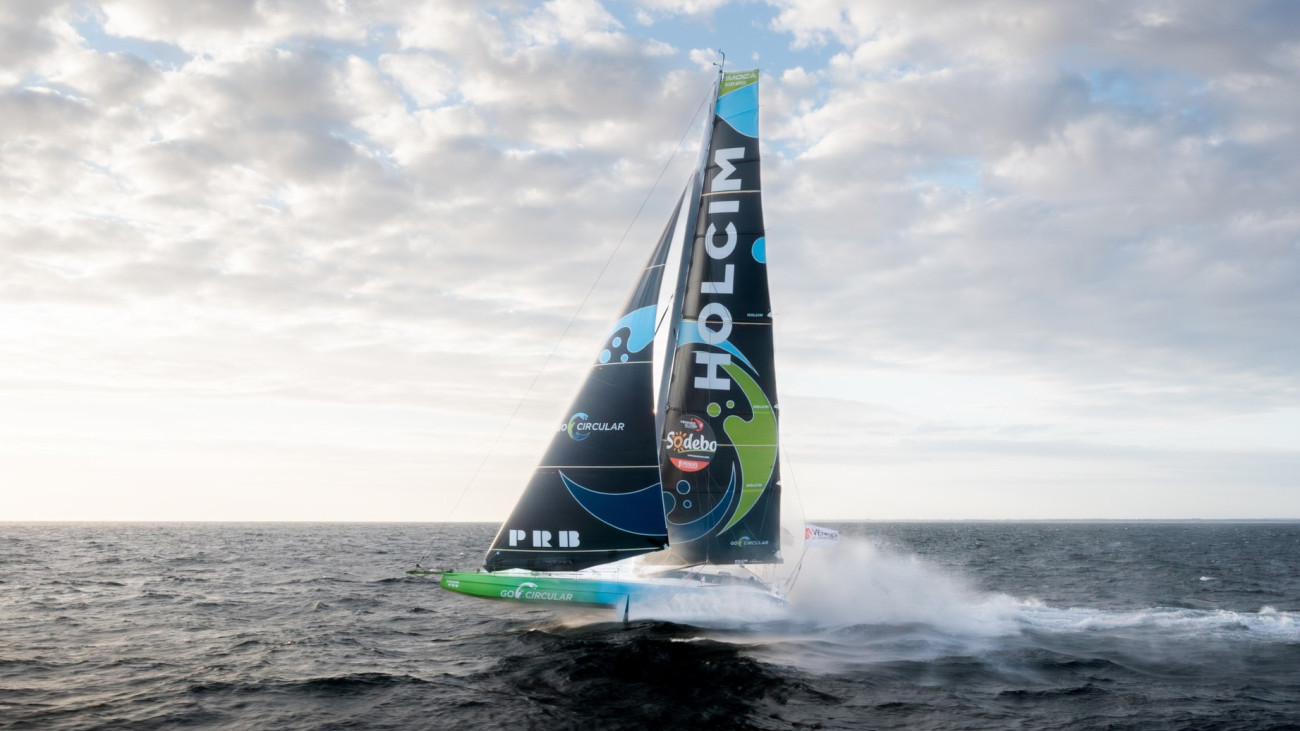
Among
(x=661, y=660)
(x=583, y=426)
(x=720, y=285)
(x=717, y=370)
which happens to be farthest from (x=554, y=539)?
(x=720, y=285)

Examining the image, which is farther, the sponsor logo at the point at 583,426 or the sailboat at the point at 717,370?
the sailboat at the point at 717,370

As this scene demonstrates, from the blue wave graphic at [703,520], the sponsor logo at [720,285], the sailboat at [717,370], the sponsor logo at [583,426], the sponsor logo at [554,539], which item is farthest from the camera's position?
the blue wave graphic at [703,520]

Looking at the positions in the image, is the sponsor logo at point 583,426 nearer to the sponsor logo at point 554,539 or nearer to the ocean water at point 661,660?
the sponsor logo at point 554,539

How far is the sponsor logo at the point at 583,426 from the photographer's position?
1969 centimetres

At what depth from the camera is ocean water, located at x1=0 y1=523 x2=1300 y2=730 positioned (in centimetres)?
1370

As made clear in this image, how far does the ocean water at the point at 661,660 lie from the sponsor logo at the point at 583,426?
4.18 metres

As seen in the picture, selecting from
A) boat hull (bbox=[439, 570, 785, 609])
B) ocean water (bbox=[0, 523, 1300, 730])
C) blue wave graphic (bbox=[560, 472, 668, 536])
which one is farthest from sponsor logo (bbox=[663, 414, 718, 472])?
ocean water (bbox=[0, 523, 1300, 730])

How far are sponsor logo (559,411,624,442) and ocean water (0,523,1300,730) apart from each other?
418cm

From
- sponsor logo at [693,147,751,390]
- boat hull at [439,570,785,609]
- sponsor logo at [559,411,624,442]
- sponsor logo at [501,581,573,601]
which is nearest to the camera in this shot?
sponsor logo at [501,581,573,601]

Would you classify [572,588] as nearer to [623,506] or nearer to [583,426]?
[623,506]

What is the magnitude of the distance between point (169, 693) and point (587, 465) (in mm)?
9286

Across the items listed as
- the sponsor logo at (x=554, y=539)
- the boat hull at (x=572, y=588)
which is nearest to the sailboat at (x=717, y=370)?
the boat hull at (x=572, y=588)

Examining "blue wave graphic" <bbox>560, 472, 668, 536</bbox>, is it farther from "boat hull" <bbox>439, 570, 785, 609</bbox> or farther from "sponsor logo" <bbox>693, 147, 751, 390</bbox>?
"sponsor logo" <bbox>693, 147, 751, 390</bbox>

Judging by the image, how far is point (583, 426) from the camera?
19.8 metres
